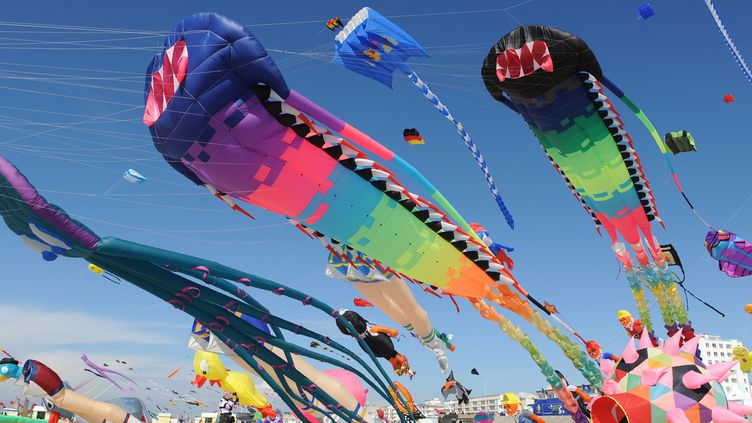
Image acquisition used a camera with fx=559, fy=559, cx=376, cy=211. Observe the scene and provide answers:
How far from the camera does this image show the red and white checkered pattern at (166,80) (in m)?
5.89

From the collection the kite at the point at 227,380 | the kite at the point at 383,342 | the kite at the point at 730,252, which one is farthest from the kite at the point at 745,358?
the kite at the point at 227,380

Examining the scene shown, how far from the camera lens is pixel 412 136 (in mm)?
9062

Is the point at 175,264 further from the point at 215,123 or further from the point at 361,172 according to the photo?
the point at 361,172

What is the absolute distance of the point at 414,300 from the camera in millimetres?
9992

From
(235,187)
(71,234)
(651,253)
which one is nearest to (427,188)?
(235,187)

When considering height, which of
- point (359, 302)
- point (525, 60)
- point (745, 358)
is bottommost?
point (745, 358)

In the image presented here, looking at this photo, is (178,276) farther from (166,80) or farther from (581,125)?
(581,125)

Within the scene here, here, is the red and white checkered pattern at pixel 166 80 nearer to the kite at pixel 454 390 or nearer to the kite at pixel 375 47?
the kite at pixel 375 47

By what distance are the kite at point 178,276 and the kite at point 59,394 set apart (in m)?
8.90

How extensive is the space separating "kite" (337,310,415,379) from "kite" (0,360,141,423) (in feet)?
22.0

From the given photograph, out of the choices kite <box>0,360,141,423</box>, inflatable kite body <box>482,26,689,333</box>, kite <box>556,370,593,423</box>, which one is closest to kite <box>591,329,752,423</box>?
kite <box>556,370,593,423</box>

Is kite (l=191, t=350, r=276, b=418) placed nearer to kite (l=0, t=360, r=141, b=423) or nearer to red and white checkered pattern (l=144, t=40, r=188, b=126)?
kite (l=0, t=360, r=141, b=423)

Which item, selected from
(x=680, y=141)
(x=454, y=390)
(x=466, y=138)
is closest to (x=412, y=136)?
(x=466, y=138)

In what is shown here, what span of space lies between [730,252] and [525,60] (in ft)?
25.6
